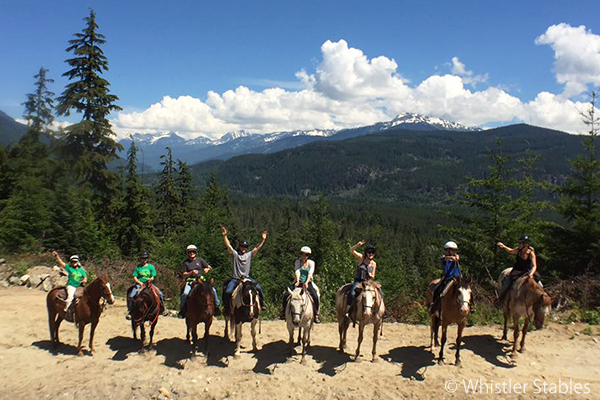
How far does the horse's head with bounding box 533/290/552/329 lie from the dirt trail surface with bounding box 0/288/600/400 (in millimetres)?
1166

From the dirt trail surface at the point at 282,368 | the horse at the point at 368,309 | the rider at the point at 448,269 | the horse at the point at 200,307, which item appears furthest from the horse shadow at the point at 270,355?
the rider at the point at 448,269

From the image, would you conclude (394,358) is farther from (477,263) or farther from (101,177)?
(101,177)

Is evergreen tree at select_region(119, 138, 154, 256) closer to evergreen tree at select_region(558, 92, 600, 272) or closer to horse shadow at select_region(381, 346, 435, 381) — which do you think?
→ horse shadow at select_region(381, 346, 435, 381)

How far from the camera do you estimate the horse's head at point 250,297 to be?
9000 millimetres

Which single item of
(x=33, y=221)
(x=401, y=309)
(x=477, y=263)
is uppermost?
(x=33, y=221)

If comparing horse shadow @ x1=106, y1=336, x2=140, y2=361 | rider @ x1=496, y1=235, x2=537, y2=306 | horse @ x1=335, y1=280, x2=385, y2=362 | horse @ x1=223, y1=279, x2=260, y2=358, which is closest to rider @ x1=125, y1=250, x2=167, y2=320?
horse shadow @ x1=106, y1=336, x2=140, y2=361

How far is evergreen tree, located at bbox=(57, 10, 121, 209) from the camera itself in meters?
22.6

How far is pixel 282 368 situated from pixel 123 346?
511 cm

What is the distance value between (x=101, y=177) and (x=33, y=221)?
16.5 feet

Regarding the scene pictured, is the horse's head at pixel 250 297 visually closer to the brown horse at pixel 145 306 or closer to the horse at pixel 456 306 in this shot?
the brown horse at pixel 145 306

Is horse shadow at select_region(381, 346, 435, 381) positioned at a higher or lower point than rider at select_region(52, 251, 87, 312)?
lower

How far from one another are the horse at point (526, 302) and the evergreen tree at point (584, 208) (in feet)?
25.9

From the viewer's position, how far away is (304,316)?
30.6 feet

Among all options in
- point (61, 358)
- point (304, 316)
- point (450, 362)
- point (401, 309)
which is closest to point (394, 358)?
point (450, 362)
